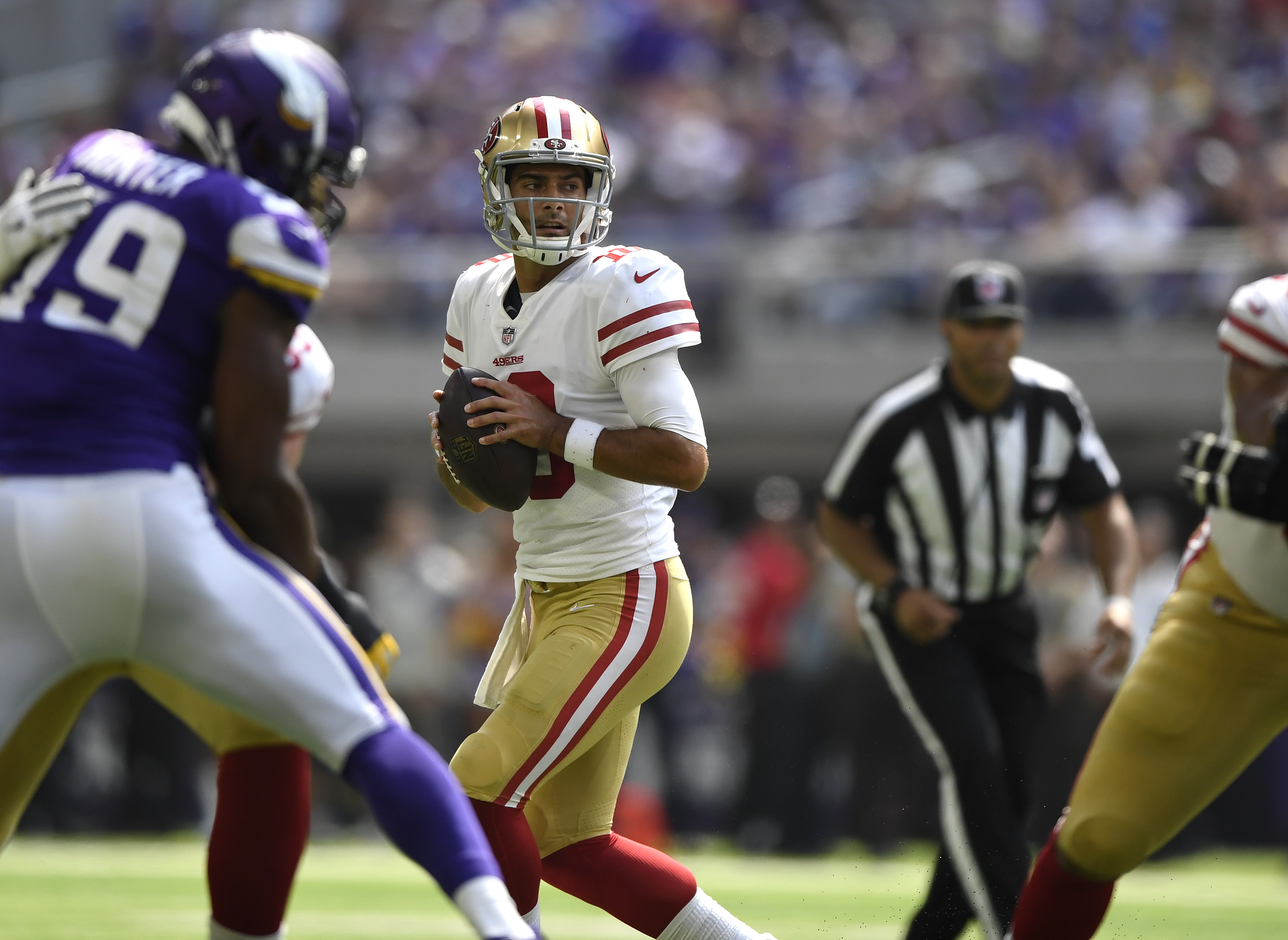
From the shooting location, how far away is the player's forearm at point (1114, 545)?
5.28 meters

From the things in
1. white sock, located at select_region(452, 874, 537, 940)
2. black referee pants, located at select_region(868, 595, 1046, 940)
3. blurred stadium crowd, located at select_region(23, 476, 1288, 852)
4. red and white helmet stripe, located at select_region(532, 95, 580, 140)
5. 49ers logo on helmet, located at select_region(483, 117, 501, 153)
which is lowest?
blurred stadium crowd, located at select_region(23, 476, 1288, 852)

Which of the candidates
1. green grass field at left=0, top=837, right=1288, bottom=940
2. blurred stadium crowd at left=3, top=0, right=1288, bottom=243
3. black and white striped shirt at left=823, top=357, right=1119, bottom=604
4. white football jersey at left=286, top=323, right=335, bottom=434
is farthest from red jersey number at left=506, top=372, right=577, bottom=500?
blurred stadium crowd at left=3, top=0, right=1288, bottom=243

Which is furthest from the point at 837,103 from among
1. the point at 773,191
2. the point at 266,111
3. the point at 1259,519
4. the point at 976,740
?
the point at 266,111

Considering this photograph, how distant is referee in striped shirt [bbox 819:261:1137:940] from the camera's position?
202 inches

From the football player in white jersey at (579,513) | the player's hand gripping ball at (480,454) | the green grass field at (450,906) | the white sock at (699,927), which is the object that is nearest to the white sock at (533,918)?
the football player in white jersey at (579,513)

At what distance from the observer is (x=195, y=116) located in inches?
126

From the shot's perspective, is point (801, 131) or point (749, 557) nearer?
point (749, 557)

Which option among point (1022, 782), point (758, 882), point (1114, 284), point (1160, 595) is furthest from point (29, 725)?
point (1114, 284)

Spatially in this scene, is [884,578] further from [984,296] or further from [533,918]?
[533,918]

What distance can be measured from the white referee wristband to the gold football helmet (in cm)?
41

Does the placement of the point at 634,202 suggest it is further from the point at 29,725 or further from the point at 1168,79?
the point at 29,725

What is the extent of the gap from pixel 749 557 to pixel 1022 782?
18.1 feet

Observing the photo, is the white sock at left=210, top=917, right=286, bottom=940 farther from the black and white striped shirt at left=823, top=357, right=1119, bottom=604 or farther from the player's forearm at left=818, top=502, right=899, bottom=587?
the black and white striped shirt at left=823, top=357, right=1119, bottom=604

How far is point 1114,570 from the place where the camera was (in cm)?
530
